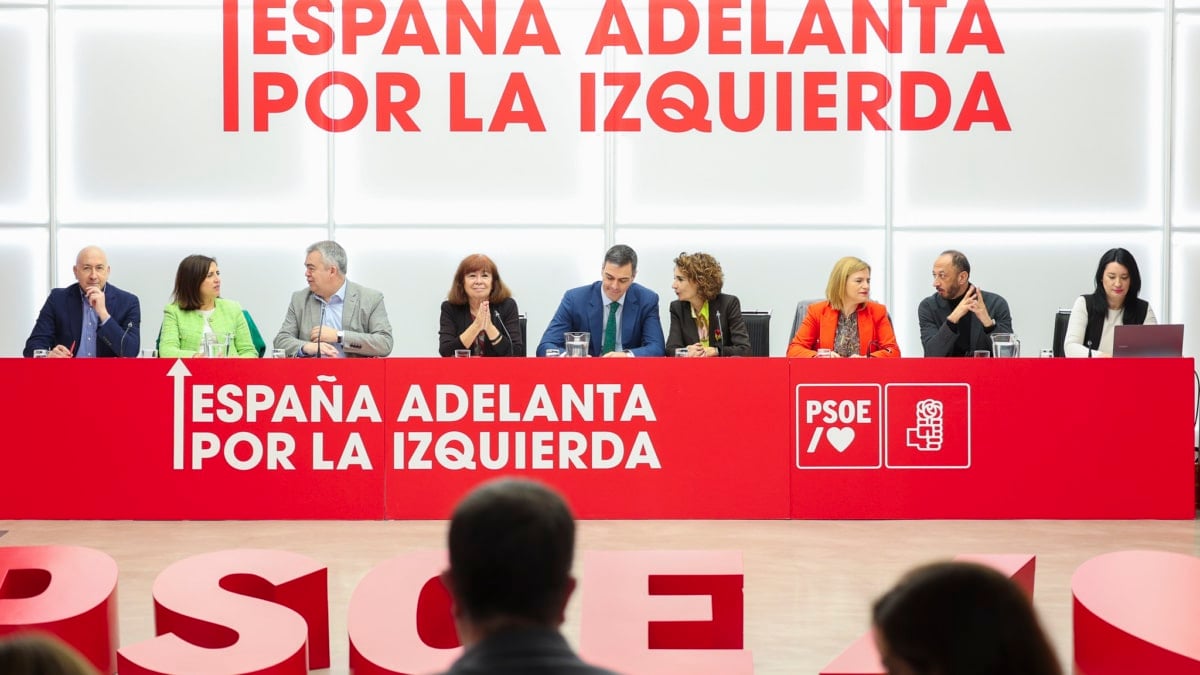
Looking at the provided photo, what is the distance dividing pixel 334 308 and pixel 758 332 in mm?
1953

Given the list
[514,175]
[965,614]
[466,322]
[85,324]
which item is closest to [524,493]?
[965,614]

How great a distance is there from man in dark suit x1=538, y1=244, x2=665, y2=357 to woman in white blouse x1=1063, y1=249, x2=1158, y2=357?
1881mm

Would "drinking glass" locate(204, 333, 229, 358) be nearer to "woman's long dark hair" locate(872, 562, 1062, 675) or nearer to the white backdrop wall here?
the white backdrop wall

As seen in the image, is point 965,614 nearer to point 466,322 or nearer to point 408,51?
point 466,322

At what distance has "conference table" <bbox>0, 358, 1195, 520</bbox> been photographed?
5055 millimetres

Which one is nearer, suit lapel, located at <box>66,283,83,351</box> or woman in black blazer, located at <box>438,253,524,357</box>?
woman in black blazer, located at <box>438,253,524,357</box>

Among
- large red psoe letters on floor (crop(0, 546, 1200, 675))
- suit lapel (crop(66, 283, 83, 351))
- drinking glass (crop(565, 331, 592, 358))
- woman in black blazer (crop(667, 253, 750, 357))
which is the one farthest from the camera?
suit lapel (crop(66, 283, 83, 351))

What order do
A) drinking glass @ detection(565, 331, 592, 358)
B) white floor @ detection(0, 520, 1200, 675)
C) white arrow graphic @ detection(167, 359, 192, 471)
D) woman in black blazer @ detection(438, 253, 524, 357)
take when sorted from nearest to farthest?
white floor @ detection(0, 520, 1200, 675) → white arrow graphic @ detection(167, 359, 192, 471) → drinking glass @ detection(565, 331, 592, 358) → woman in black blazer @ detection(438, 253, 524, 357)

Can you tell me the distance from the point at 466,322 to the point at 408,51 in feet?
7.79

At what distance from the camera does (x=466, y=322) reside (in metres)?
5.52

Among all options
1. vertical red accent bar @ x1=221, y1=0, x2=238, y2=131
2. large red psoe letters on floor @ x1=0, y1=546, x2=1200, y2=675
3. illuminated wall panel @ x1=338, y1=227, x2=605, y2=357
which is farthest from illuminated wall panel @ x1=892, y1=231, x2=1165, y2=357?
large red psoe letters on floor @ x1=0, y1=546, x2=1200, y2=675

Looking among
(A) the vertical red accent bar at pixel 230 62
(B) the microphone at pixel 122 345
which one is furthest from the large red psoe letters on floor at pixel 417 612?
(A) the vertical red accent bar at pixel 230 62

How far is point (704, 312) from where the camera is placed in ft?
18.4

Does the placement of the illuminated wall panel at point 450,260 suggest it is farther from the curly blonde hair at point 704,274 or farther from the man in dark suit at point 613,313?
the curly blonde hair at point 704,274
